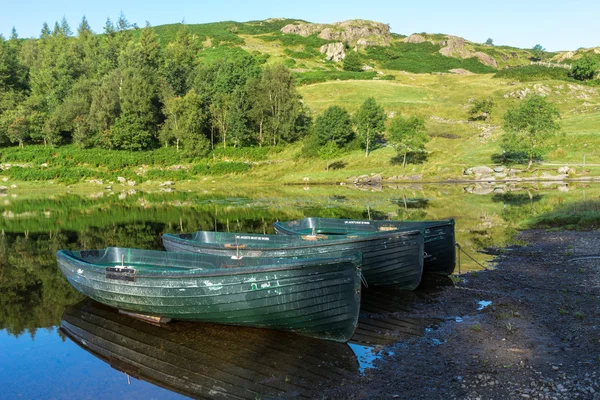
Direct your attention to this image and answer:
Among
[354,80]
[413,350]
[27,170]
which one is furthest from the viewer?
[354,80]

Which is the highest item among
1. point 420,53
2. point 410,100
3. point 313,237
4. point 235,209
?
point 420,53

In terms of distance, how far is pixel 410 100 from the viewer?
3676 inches

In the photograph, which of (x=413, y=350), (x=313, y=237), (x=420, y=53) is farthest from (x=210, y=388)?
(x=420, y=53)

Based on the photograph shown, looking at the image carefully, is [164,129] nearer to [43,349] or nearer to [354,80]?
[354,80]

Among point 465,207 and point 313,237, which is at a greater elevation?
point 313,237

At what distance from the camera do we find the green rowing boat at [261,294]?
1072 centimetres

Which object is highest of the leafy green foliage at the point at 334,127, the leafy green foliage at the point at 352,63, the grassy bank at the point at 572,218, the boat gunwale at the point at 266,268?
the leafy green foliage at the point at 352,63

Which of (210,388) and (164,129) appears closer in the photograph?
(210,388)

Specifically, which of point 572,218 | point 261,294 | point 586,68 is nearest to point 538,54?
point 586,68

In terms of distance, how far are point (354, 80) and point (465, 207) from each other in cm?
7774

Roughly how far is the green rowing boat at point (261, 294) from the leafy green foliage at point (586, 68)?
109 metres

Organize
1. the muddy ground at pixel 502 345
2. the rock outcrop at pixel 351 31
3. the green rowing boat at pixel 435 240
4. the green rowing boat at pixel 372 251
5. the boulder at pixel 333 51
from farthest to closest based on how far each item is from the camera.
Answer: the rock outcrop at pixel 351 31 < the boulder at pixel 333 51 < the green rowing boat at pixel 435 240 < the green rowing boat at pixel 372 251 < the muddy ground at pixel 502 345

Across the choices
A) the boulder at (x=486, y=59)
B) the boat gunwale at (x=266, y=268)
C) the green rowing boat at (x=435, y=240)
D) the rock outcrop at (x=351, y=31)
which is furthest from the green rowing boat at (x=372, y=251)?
the rock outcrop at (x=351, y=31)

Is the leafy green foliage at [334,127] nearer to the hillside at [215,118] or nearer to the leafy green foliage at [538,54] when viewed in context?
the hillside at [215,118]
